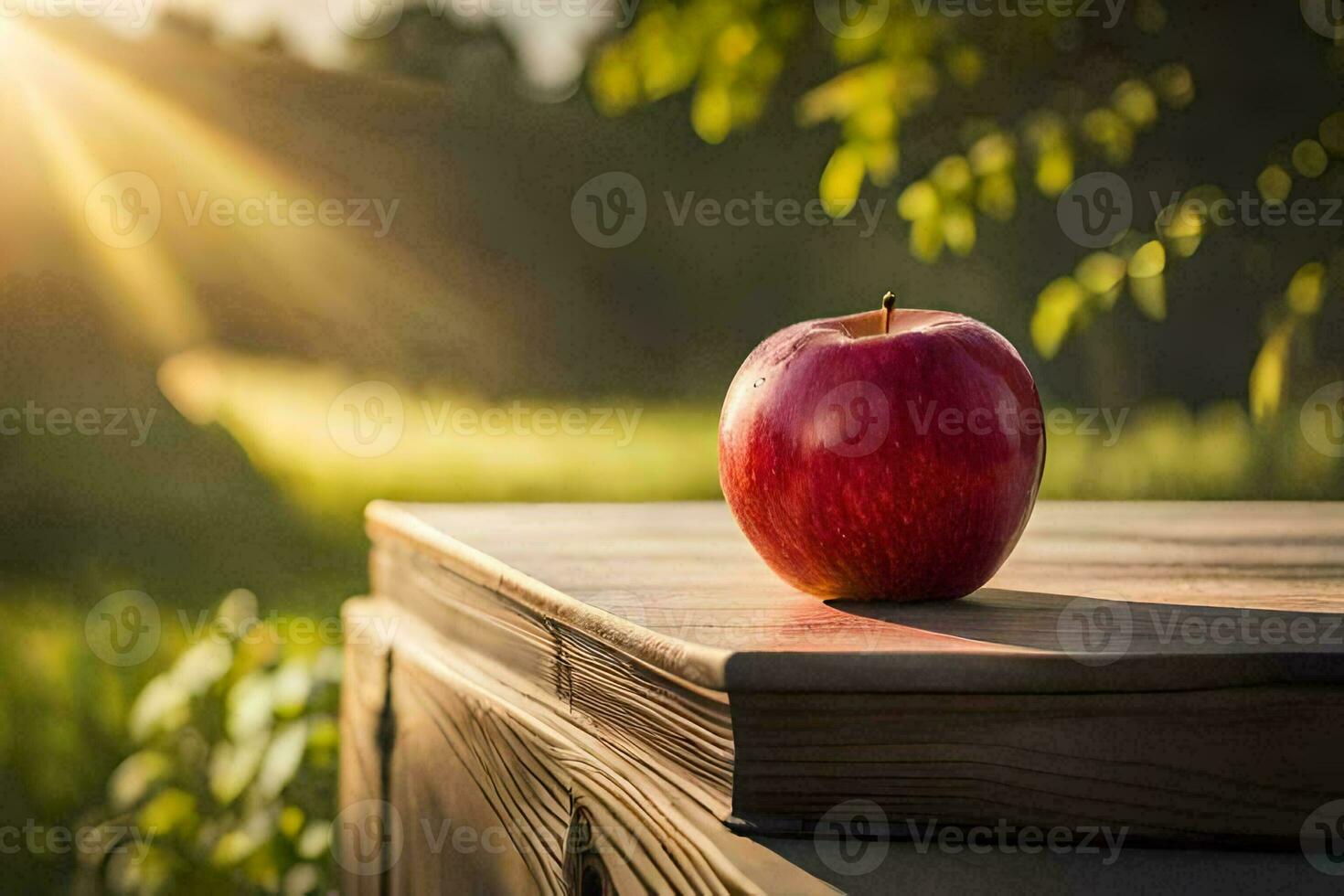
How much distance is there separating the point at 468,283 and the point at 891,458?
12.7 feet

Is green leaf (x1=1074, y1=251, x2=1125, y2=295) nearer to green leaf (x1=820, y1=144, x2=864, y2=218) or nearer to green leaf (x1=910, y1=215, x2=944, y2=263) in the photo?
green leaf (x1=910, y1=215, x2=944, y2=263)

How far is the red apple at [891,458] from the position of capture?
0.85 meters

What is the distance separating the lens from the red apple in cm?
85

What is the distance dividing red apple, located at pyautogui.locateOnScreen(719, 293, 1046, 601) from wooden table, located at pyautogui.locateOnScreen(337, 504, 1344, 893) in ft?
0.11

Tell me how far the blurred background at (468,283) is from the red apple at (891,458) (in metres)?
1.06

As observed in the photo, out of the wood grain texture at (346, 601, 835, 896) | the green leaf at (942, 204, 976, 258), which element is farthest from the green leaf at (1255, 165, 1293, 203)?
the wood grain texture at (346, 601, 835, 896)

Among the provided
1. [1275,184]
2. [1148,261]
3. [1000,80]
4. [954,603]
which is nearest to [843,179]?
[1148,261]

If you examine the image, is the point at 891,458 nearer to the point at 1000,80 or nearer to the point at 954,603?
the point at 954,603

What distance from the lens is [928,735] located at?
642 mm

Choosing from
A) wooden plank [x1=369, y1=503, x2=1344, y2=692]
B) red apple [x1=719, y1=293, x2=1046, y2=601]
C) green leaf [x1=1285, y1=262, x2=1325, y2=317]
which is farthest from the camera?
green leaf [x1=1285, y1=262, x2=1325, y2=317]

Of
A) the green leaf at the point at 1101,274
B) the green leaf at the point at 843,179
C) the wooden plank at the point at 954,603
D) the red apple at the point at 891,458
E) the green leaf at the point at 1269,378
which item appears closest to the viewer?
the wooden plank at the point at 954,603

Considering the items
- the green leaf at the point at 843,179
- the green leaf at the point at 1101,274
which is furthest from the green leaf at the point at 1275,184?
the green leaf at the point at 843,179

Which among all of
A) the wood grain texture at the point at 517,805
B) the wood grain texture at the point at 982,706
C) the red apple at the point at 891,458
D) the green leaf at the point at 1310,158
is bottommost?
the wood grain texture at the point at 517,805

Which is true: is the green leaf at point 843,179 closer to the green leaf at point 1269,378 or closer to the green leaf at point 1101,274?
the green leaf at point 1101,274
